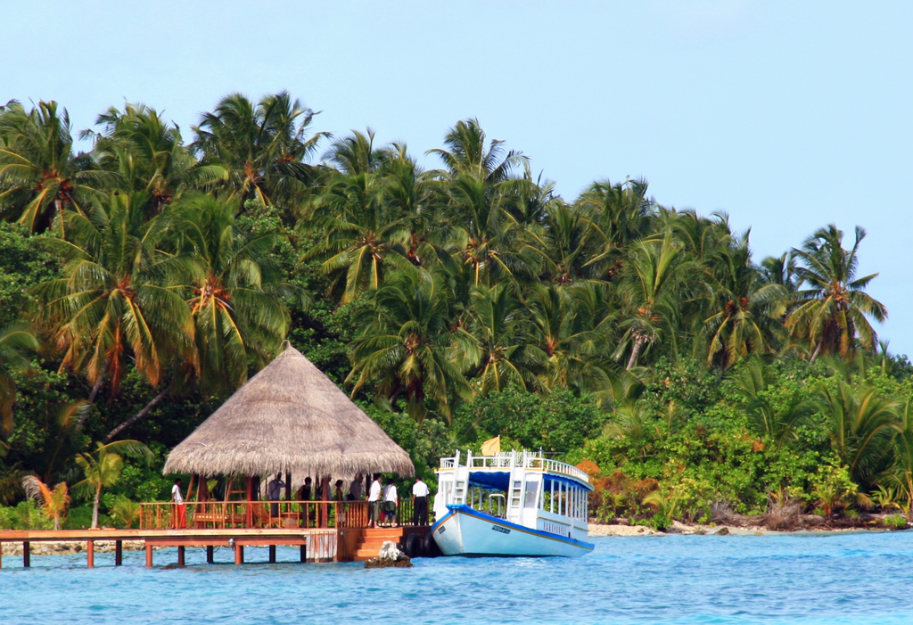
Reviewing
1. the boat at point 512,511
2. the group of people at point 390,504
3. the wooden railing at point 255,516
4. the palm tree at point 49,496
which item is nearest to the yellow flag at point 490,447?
the boat at point 512,511

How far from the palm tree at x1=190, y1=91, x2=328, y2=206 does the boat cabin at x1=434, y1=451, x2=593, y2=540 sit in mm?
19469

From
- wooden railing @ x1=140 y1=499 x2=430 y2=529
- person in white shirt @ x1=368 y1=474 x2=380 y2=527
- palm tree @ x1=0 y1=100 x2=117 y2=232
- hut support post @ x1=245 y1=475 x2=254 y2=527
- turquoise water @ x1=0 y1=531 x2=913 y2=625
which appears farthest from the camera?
palm tree @ x1=0 y1=100 x2=117 y2=232

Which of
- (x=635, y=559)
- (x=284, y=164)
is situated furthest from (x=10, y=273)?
(x=635, y=559)

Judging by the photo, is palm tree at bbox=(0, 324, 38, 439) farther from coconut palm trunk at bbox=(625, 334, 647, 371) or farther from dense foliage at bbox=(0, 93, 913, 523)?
coconut palm trunk at bbox=(625, 334, 647, 371)

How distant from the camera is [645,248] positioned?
45219 millimetres

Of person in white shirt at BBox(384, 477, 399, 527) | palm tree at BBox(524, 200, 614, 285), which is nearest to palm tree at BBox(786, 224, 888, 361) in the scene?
palm tree at BBox(524, 200, 614, 285)

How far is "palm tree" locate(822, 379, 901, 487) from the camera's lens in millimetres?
37031

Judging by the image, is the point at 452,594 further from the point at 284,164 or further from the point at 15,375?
the point at 284,164

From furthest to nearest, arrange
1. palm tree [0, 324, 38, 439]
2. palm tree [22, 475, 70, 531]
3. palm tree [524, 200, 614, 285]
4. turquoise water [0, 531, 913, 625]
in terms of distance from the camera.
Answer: palm tree [524, 200, 614, 285] → palm tree [22, 475, 70, 531] → palm tree [0, 324, 38, 439] → turquoise water [0, 531, 913, 625]

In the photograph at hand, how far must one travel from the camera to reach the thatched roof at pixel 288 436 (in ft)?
80.7

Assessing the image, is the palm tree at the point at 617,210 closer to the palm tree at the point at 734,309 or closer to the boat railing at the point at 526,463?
the palm tree at the point at 734,309

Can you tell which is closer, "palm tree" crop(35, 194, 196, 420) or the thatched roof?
the thatched roof

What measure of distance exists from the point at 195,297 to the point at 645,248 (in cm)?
1903

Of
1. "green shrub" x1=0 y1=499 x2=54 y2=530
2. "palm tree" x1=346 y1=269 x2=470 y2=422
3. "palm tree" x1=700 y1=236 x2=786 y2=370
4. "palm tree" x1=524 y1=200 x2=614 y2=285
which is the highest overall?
"palm tree" x1=524 y1=200 x2=614 y2=285
